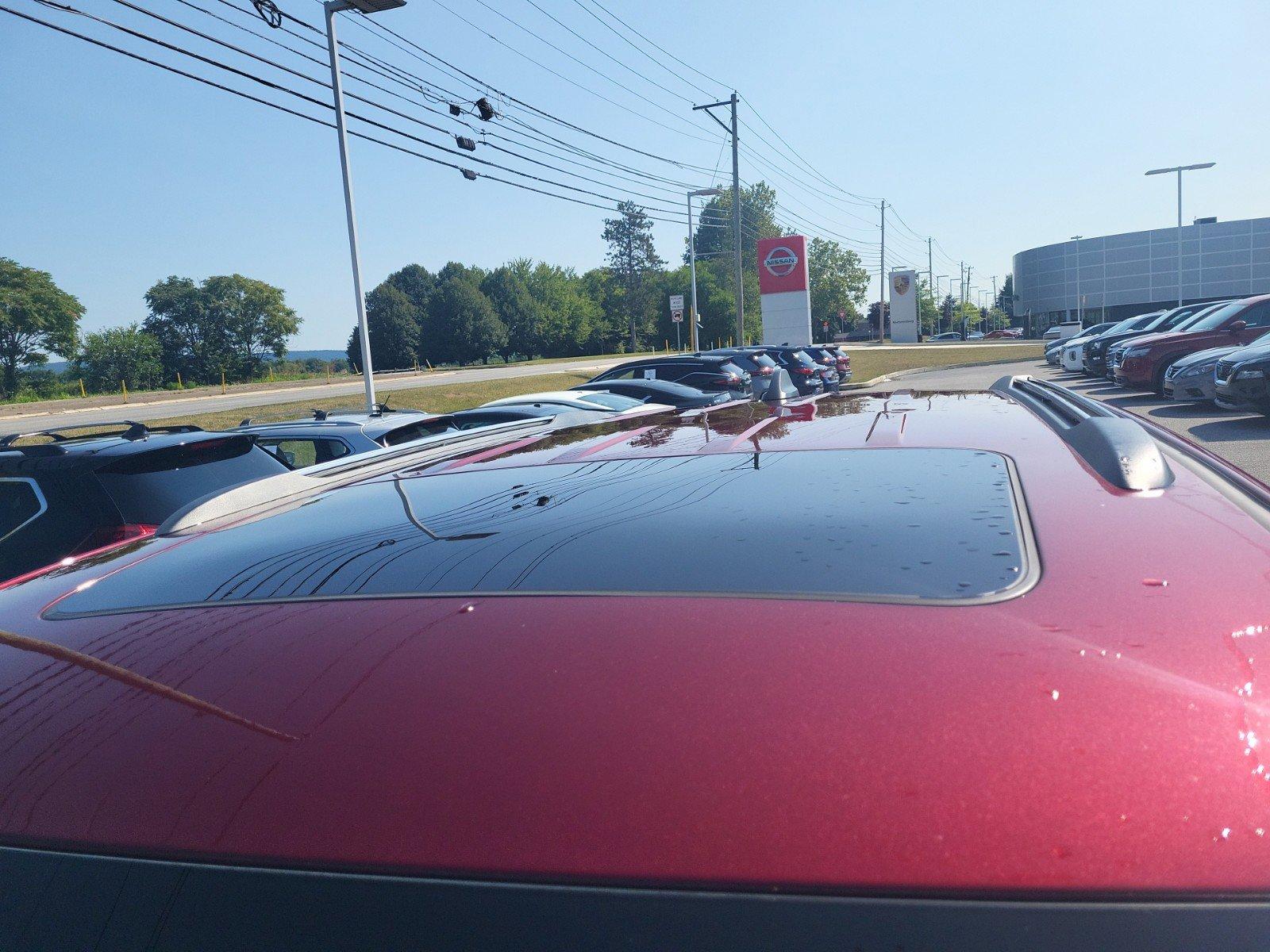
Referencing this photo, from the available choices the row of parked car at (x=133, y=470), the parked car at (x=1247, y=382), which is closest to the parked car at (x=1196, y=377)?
the parked car at (x=1247, y=382)

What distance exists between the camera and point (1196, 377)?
1479 centimetres

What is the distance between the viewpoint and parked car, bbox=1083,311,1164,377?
80.2 feet

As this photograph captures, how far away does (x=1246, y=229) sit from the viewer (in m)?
88.1

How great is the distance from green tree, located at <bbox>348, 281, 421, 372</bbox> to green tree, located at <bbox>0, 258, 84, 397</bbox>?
26326 millimetres

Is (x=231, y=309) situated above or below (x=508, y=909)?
above

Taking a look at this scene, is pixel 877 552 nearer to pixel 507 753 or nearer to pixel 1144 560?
pixel 1144 560

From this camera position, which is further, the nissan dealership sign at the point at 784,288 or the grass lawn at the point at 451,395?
the nissan dealership sign at the point at 784,288

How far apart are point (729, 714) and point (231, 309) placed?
319ft

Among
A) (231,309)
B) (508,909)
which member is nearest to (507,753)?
(508,909)

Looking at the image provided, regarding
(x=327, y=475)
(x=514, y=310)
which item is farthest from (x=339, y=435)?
(x=514, y=310)

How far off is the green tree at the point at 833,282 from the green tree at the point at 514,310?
41789 millimetres

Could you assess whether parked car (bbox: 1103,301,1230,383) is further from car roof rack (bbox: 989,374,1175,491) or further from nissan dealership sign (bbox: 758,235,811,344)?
nissan dealership sign (bbox: 758,235,811,344)

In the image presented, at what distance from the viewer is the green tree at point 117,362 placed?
73688 millimetres

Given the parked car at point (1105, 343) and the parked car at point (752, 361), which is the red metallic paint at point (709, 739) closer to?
the parked car at point (752, 361)
